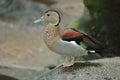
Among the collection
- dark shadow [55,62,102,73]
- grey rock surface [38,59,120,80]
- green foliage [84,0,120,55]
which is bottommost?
grey rock surface [38,59,120,80]

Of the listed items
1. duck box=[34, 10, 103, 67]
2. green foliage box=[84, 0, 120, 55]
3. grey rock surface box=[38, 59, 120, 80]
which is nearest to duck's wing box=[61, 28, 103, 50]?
duck box=[34, 10, 103, 67]

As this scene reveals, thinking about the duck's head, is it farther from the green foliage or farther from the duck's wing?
the green foliage

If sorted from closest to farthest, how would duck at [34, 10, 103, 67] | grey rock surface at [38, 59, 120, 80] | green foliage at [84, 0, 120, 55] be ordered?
1. duck at [34, 10, 103, 67]
2. grey rock surface at [38, 59, 120, 80]
3. green foliage at [84, 0, 120, 55]

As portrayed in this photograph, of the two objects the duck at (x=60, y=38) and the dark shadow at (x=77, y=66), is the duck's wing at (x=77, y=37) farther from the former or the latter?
the dark shadow at (x=77, y=66)

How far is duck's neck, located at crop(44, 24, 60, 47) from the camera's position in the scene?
13.0ft

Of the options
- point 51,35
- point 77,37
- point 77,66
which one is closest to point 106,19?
point 77,66

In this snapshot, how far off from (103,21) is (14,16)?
451 centimetres

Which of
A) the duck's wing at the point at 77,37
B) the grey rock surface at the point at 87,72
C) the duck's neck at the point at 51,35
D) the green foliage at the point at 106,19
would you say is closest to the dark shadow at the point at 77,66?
the grey rock surface at the point at 87,72

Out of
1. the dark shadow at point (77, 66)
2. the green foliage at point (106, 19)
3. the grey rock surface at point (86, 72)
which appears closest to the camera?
the grey rock surface at point (86, 72)

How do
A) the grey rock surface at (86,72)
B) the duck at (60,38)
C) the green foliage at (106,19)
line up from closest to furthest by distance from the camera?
the duck at (60,38) → the grey rock surface at (86,72) → the green foliage at (106,19)

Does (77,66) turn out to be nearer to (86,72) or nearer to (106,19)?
(86,72)

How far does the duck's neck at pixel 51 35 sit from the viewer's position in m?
3.96

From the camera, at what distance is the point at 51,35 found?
3.99 m

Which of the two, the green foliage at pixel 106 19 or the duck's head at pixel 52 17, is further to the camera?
the green foliage at pixel 106 19
